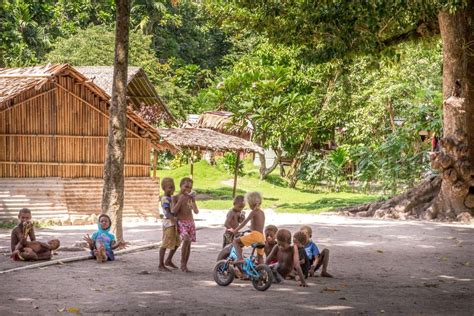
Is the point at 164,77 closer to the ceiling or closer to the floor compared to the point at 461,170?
closer to the ceiling

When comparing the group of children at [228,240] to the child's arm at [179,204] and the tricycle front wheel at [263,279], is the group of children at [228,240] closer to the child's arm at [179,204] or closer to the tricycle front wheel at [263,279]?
the child's arm at [179,204]

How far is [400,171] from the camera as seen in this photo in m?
31.9

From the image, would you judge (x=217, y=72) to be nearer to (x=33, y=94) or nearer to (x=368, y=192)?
(x=368, y=192)

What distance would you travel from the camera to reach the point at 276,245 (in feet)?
37.8

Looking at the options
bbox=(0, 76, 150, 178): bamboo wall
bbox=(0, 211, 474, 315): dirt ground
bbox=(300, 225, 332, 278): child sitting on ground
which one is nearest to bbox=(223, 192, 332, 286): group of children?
bbox=(300, 225, 332, 278): child sitting on ground

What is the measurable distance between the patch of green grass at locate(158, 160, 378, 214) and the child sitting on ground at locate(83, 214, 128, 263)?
1394 centimetres

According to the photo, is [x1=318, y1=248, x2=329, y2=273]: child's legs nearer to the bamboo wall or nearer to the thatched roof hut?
the thatched roof hut

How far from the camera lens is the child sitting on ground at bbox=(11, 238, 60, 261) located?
13.5m

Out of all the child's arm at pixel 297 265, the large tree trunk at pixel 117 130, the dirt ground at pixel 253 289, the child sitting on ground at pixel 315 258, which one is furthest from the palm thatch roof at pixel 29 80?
the child's arm at pixel 297 265

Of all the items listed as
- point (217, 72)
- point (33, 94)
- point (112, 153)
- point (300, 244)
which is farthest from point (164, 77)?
point (300, 244)

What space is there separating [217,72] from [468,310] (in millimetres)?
45758

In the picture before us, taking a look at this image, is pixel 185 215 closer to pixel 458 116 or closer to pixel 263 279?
pixel 263 279

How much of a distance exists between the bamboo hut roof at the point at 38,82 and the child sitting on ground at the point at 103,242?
935cm

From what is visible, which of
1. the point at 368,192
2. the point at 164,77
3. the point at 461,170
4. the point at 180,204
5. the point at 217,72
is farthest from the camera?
the point at 217,72
